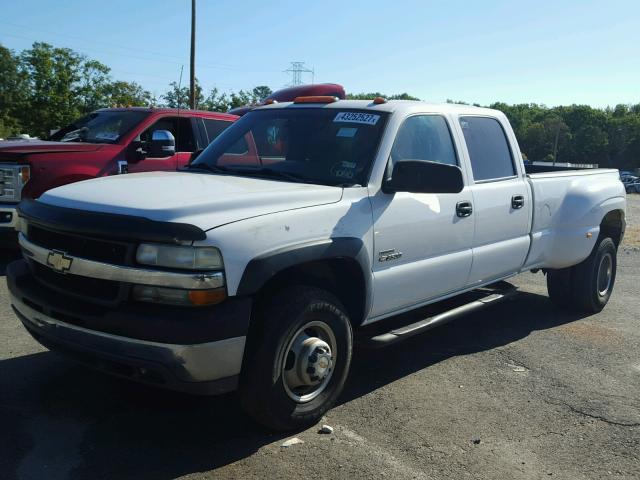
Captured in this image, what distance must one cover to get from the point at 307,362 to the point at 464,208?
1829 millimetres

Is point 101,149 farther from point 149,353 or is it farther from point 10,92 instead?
point 10,92

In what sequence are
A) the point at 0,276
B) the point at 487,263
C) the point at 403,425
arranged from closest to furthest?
the point at 403,425 < the point at 487,263 < the point at 0,276

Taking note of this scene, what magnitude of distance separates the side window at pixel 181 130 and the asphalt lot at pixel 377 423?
3.89 meters

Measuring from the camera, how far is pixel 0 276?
708cm

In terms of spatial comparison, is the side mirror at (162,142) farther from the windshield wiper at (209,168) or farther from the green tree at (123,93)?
the green tree at (123,93)

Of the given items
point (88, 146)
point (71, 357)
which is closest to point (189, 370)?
point (71, 357)

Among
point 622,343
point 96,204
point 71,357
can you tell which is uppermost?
point 96,204

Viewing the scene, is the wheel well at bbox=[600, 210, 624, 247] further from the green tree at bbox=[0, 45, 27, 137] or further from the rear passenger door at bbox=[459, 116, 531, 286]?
the green tree at bbox=[0, 45, 27, 137]

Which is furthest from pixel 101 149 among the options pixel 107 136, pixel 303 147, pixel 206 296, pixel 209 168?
pixel 206 296

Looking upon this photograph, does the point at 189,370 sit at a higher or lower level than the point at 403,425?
higher

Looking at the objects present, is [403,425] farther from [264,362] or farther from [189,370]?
[189,370]

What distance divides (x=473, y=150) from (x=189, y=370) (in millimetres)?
3071

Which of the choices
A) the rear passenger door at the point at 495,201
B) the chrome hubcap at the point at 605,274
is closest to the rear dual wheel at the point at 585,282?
the chrome hubcap at the point at 605,274

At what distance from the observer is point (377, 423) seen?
394 centimetres
